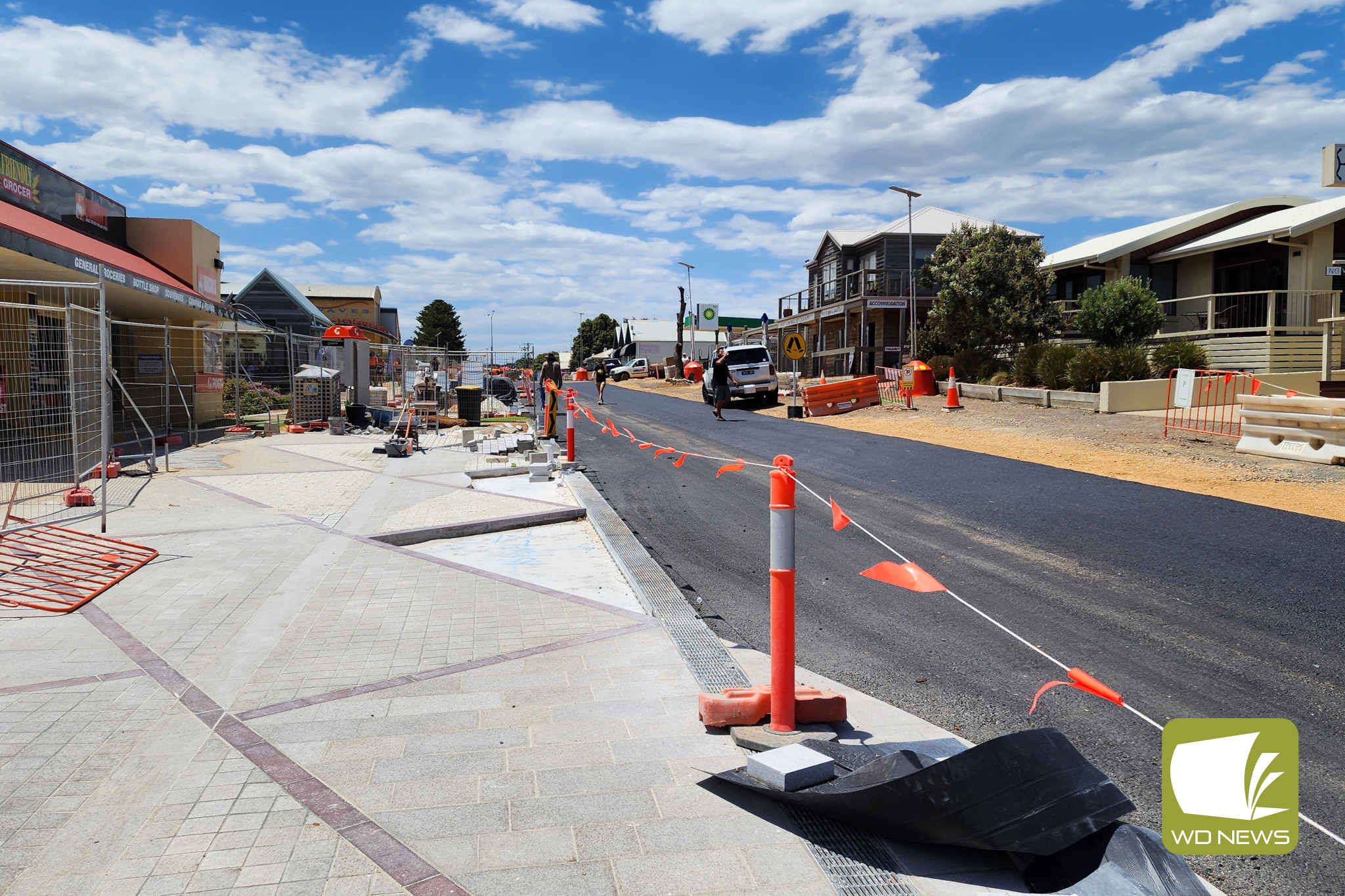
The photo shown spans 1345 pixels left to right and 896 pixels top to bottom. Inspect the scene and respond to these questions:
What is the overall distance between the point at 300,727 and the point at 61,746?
1.08 m

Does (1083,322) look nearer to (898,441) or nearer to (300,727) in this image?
(898,441)

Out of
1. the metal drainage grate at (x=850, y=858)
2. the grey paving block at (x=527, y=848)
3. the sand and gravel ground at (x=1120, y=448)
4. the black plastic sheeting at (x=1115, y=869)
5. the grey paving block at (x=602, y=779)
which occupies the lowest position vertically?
the metal drainage grate at (x=850, y=858)

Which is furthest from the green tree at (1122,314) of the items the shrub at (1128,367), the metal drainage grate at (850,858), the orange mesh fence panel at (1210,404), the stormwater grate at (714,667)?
the metal drainage grate at (850,858)

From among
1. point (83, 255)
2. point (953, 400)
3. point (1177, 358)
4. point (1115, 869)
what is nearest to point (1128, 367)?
point (1177, 358)

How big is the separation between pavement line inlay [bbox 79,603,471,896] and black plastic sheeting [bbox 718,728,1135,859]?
1.63 m

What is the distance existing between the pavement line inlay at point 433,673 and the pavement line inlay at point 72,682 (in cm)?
113

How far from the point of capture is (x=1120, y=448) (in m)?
15.7

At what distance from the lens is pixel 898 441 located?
17.7 m

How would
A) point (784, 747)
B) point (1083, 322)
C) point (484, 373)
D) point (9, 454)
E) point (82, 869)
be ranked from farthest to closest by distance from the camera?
point (484, 373), point (1083, 322), point (9, 454), point (784, 747), point (82, 869)

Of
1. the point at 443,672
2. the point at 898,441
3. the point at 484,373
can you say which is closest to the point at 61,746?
the point at 443,672

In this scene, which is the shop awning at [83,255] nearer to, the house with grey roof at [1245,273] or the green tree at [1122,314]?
the green tree at [1122,314]

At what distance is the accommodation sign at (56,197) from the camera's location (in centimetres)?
1862

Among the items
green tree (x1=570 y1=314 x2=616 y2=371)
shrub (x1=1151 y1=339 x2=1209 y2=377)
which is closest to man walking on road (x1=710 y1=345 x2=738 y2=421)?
shrub (x1=1151 y1=339 x2=1209 y2=377)

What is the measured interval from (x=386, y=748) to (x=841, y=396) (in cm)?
2348
